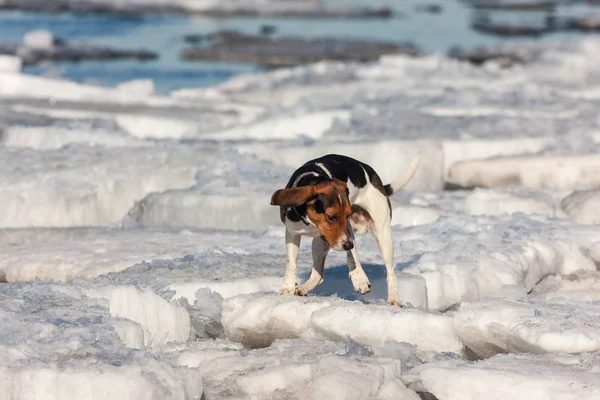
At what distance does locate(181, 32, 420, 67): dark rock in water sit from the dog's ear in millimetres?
20069

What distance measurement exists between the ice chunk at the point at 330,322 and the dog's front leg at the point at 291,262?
74 millimetres

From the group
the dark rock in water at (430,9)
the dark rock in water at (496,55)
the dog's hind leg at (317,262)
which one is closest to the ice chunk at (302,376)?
the dog's hind leg at (317,262)

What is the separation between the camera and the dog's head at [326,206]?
579 centimetres

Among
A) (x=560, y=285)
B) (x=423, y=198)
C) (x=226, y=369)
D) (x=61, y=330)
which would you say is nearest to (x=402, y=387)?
(x=226, y=369)

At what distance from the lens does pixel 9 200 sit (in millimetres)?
10000

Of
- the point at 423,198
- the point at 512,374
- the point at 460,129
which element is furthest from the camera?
the point at 460,129

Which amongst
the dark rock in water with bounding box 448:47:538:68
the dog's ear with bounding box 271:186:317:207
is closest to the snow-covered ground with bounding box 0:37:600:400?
the dog's ear with bounding box 271:186:317:207

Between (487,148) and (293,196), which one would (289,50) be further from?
(293,196)

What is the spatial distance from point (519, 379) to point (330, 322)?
1221 millimetres

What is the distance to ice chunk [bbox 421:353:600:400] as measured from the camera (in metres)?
5.39

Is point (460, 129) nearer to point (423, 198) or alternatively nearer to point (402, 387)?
point (423, 198)

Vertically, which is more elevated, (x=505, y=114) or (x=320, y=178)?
(x=320, y=178)

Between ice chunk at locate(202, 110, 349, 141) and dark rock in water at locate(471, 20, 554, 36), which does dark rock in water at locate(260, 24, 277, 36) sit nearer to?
dark rock in water at locate(471, 20, 554, 36)

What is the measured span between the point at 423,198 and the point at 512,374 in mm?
5364
